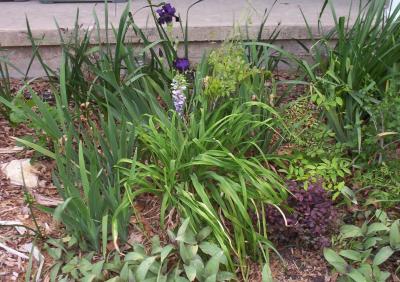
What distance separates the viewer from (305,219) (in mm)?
2418

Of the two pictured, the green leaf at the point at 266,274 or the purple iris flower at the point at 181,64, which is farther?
the purple iris flower at the point at 181,64

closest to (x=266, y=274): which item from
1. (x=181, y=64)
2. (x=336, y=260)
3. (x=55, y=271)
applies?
(x=336, y=260)

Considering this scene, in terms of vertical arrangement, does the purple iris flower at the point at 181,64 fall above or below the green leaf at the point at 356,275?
above

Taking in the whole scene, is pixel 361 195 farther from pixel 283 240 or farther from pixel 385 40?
pixel 385 40

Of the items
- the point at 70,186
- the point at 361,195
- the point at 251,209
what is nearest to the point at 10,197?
the point at 70,186

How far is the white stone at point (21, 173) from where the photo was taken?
109 inches

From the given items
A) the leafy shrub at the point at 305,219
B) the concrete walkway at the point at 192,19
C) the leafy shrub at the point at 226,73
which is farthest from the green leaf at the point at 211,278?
the concrete walkway at the point at 192,19

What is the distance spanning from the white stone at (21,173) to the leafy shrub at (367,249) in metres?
1.42

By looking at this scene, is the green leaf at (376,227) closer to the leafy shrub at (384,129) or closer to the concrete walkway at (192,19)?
the leafy shrub at (384,129)

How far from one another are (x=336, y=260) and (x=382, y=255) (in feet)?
0.63

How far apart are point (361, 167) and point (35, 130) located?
1.64 m

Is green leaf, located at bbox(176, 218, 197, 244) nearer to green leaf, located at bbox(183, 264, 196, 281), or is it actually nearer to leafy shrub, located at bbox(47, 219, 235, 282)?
leafy shrub, located at bbox(47, 219, 235, 282)

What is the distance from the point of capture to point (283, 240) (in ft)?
8.21

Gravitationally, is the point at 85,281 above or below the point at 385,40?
below
